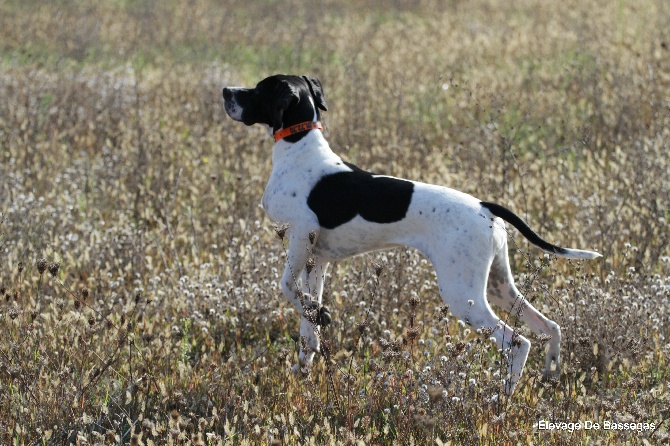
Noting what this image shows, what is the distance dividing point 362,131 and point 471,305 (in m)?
5.16

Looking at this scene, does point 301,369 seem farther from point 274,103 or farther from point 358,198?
point 274,103

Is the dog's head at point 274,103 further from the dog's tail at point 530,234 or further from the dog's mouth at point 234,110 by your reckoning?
the dog's tail at point 530,234

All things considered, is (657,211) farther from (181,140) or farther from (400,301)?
(181,140)

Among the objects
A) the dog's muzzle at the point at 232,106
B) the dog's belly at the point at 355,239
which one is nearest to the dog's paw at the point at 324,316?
the dog's belly at the point at 355,239

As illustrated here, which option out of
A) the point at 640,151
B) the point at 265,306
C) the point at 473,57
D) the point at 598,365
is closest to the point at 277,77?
the point at 265,306

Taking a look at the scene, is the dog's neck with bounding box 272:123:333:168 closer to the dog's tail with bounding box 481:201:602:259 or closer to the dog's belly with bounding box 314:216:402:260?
the dog's belly with bounding box 314:216:402:260

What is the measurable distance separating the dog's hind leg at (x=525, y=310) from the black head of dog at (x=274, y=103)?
136cm

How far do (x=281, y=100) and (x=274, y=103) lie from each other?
13 centimetres

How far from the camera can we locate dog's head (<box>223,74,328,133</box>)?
4.79m

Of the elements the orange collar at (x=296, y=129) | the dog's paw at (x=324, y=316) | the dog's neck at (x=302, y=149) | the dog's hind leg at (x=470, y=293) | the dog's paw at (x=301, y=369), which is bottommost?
the dog's paw at (x=301, y=369)

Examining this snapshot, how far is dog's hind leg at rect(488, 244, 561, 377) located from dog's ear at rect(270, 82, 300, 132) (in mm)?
1406

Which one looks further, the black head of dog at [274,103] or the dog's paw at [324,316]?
the black head of dog at [274,103]

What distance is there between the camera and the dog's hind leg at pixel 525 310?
4.57 meters

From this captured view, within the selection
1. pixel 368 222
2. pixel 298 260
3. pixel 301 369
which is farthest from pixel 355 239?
pixel 301 369
